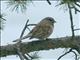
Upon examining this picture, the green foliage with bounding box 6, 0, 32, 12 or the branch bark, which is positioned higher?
the green foliage with bounding box 6, 0, 32, 12

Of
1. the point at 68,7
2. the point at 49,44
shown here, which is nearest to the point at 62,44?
the point at 49,44

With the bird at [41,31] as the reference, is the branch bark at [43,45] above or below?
below

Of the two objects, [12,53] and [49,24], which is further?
[49,24]

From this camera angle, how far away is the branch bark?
97cm

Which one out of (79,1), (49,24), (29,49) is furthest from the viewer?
(49,24)

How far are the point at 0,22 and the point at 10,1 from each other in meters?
0.09

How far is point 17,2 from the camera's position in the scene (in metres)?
0.94

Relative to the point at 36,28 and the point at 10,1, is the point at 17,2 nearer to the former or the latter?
the point at 10,1

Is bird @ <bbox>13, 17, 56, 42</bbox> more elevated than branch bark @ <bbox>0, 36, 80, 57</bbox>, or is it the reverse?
bird @ <bbox>13, 17, 56, 42</bbox>

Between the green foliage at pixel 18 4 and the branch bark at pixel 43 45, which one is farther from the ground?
the green foliage at pixel 18 4

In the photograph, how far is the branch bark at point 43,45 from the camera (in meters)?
0.97

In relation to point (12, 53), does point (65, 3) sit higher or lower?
higher

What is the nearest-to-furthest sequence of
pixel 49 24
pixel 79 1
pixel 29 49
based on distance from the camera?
pixel 79 1 < pixel 29 49 < pixel 49 24

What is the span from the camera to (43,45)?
3.26ft
